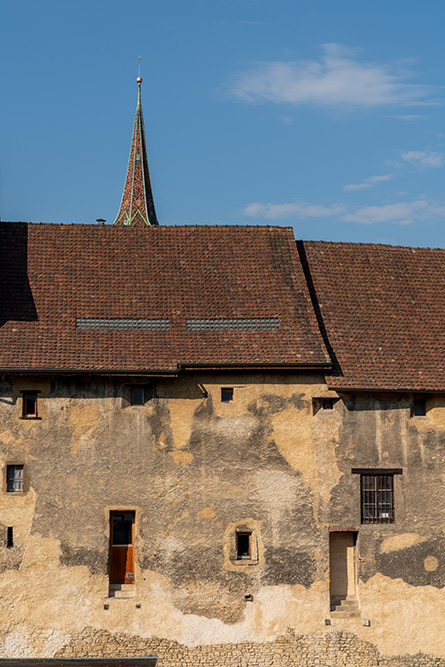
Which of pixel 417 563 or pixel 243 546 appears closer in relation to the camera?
pixel 243 546

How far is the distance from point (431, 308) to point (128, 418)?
9.63 meters

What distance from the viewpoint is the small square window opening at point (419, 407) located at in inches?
1001

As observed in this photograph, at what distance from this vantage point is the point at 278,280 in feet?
88.6

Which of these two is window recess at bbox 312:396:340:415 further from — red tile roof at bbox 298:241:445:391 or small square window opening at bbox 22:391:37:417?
small square window opening at bbox 22:391:37:417

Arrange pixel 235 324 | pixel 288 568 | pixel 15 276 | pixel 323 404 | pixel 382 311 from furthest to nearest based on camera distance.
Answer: pixel 382 311 → pixel 15 276 → pixel 235 324 → pixel 323 404 → pixel 288 568

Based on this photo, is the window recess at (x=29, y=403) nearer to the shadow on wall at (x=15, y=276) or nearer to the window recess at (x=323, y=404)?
the shadow on wall at (x=15, y=276)

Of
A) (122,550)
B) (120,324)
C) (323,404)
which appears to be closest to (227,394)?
(323,404)

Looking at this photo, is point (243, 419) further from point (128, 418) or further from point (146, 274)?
point (146, 274)

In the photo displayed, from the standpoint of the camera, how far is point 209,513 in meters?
24.2

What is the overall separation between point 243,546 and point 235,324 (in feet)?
19.4

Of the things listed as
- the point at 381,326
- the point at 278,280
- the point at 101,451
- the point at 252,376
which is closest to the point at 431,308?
the point at 381,326

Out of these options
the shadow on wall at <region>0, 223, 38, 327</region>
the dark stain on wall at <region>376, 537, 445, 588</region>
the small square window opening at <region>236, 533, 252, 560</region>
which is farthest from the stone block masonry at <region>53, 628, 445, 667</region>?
the shadow on wall at <region>0, 223, 38, 327</region>

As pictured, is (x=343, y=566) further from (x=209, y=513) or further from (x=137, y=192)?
(x=137, y=192)

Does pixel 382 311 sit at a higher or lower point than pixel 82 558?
higher
